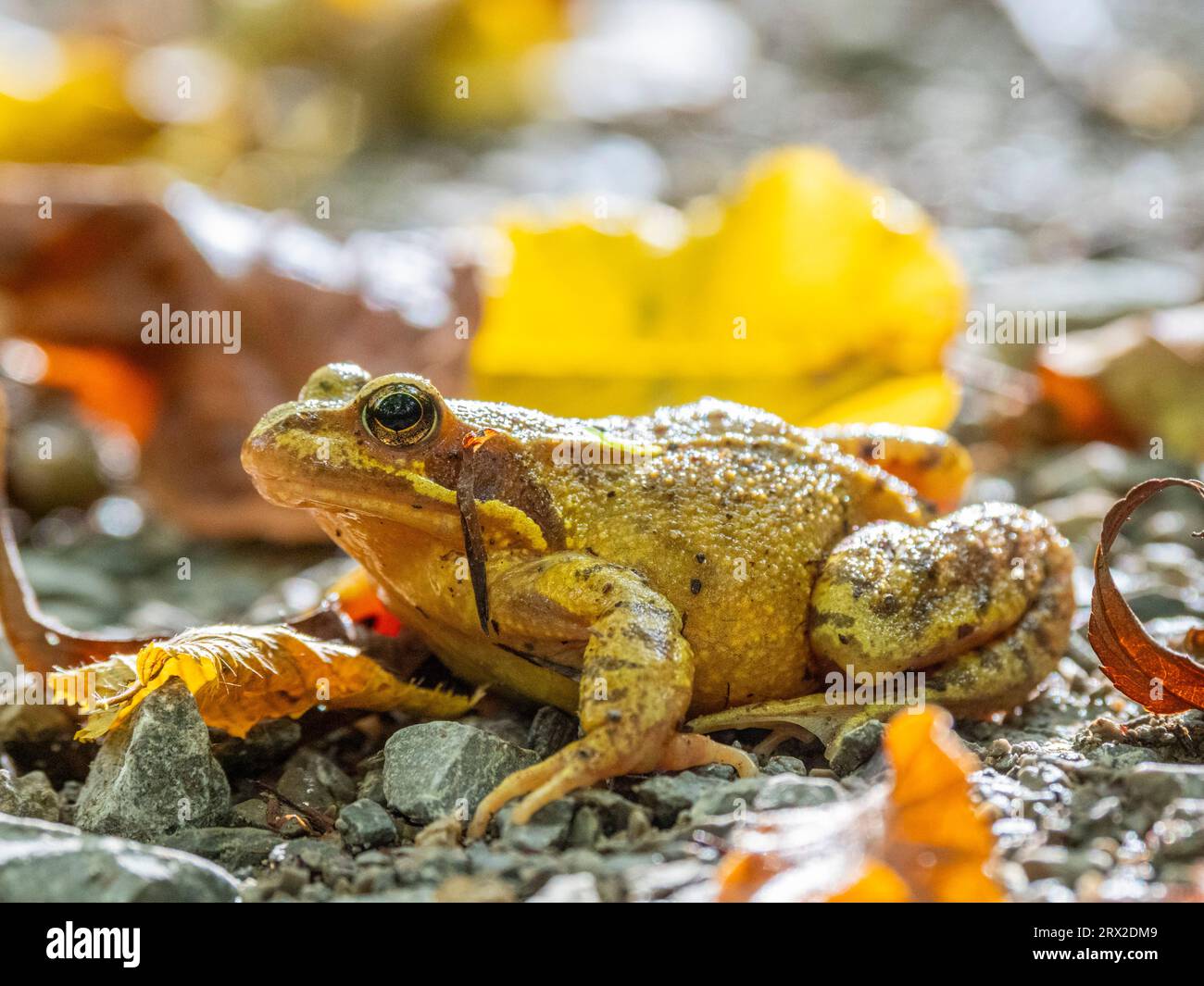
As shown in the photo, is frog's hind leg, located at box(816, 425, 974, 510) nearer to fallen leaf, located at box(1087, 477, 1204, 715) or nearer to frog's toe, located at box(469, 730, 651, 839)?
fallen leaf, located at box(1087, 477, 1204, 715)

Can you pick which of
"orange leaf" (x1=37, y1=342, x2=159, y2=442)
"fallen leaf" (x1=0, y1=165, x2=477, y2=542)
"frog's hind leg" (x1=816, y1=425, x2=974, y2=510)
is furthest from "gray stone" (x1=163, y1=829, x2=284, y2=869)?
"orange leaf" (x1=37, y1=342, x2=159, y2=442)

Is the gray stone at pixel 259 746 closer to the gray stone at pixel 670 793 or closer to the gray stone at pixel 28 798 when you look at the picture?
the gray stone at pixel 28 798

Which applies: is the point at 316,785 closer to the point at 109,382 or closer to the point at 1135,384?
the point at 109,382

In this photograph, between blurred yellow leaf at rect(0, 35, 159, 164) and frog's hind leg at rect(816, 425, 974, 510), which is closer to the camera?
frog's hind leg at rect(816, 425, 974, 510)

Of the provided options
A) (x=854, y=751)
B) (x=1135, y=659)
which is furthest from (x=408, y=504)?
(x=1135, y=659)

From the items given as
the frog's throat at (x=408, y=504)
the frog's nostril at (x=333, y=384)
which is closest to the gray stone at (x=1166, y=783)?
the frog's throat at (x=408, y=504)
